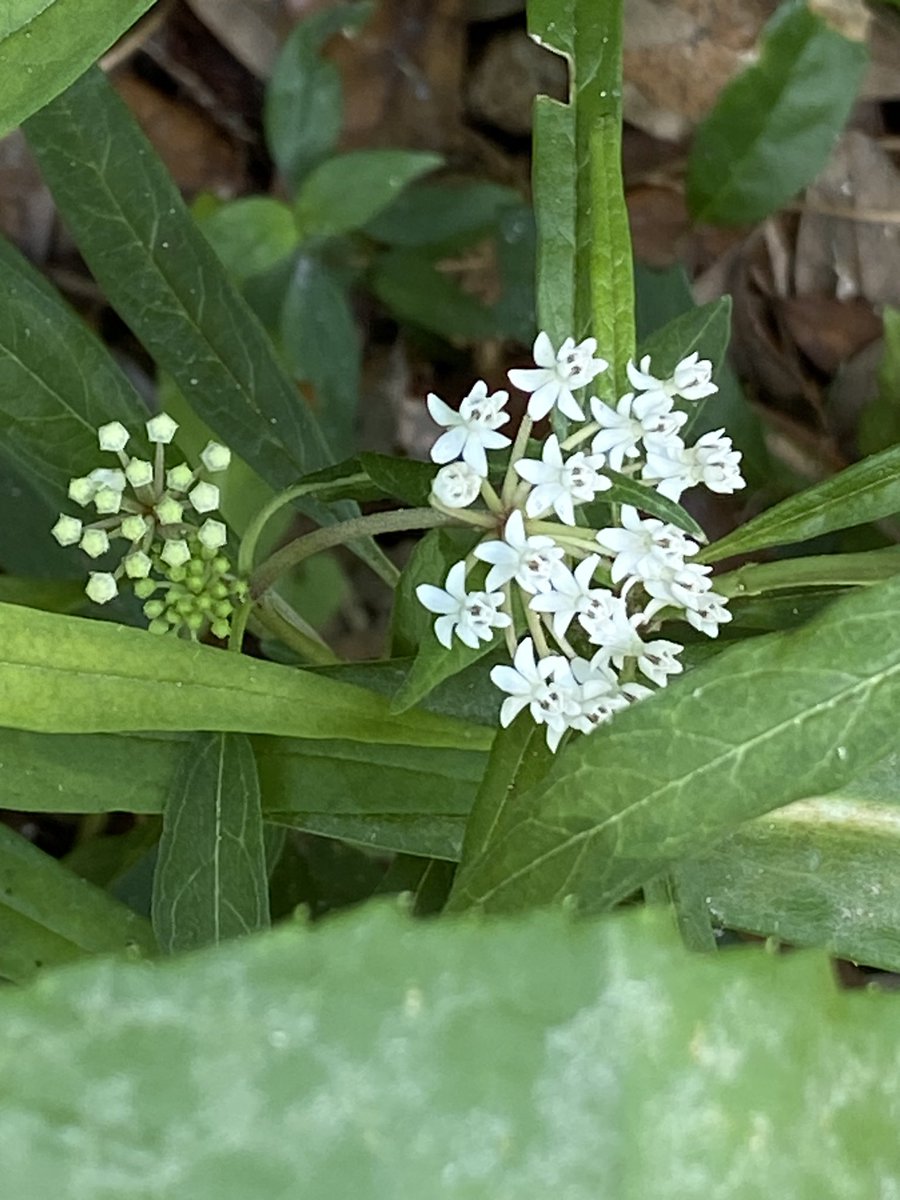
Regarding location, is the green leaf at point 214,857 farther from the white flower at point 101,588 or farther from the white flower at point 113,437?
the white flower at point 113,437

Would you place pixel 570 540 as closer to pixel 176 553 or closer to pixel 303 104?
pixel 176 553

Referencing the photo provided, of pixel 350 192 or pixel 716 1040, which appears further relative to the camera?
pixel 350 192

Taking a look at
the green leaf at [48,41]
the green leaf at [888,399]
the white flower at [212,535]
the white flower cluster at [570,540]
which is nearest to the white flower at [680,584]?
the white flower cluster at [570,540]

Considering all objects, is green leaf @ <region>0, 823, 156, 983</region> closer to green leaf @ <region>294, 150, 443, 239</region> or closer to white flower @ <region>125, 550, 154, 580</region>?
white flower @ <region>125, 550, 154, 580</region>

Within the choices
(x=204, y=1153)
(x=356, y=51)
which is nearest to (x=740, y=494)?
(x=356, y=51)

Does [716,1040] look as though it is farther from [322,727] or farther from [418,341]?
[418,341]

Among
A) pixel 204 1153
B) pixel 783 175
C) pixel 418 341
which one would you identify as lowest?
pixel 204 1153

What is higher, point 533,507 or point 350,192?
point 350,192
